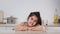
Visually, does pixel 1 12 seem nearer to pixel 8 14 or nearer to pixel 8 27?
pixel 8 14

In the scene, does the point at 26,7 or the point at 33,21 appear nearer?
the point at 33,21

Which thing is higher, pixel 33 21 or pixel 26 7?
pixel 26 7

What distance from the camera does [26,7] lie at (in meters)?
2.09

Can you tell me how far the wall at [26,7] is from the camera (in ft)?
6.78

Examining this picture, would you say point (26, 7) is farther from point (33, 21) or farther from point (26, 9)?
point (33, 21)

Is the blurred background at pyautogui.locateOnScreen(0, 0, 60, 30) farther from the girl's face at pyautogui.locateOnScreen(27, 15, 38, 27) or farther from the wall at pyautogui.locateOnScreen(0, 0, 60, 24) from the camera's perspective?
the girl's face at pyautogui.locateOnScreen(27, 15, 38, 27)

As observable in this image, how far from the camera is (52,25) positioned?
71.2 inches

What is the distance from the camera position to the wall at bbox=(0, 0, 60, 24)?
6.78ft

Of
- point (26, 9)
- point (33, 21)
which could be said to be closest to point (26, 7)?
point (26, 9)

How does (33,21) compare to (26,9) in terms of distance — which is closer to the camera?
(33,21)

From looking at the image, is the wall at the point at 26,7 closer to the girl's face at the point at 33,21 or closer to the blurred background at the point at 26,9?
the blurred background at the point at 26,9

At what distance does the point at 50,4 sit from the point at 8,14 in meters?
0.73

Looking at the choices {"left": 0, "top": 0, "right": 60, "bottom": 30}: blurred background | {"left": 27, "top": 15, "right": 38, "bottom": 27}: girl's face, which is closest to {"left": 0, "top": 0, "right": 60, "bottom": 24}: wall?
{"left": 0, "top": 0, "right": 60, "bottom": 30}: blurred background

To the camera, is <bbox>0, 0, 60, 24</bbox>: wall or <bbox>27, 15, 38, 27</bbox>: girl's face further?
<bbox>0, 0, 60, 24</bbox>: wall
